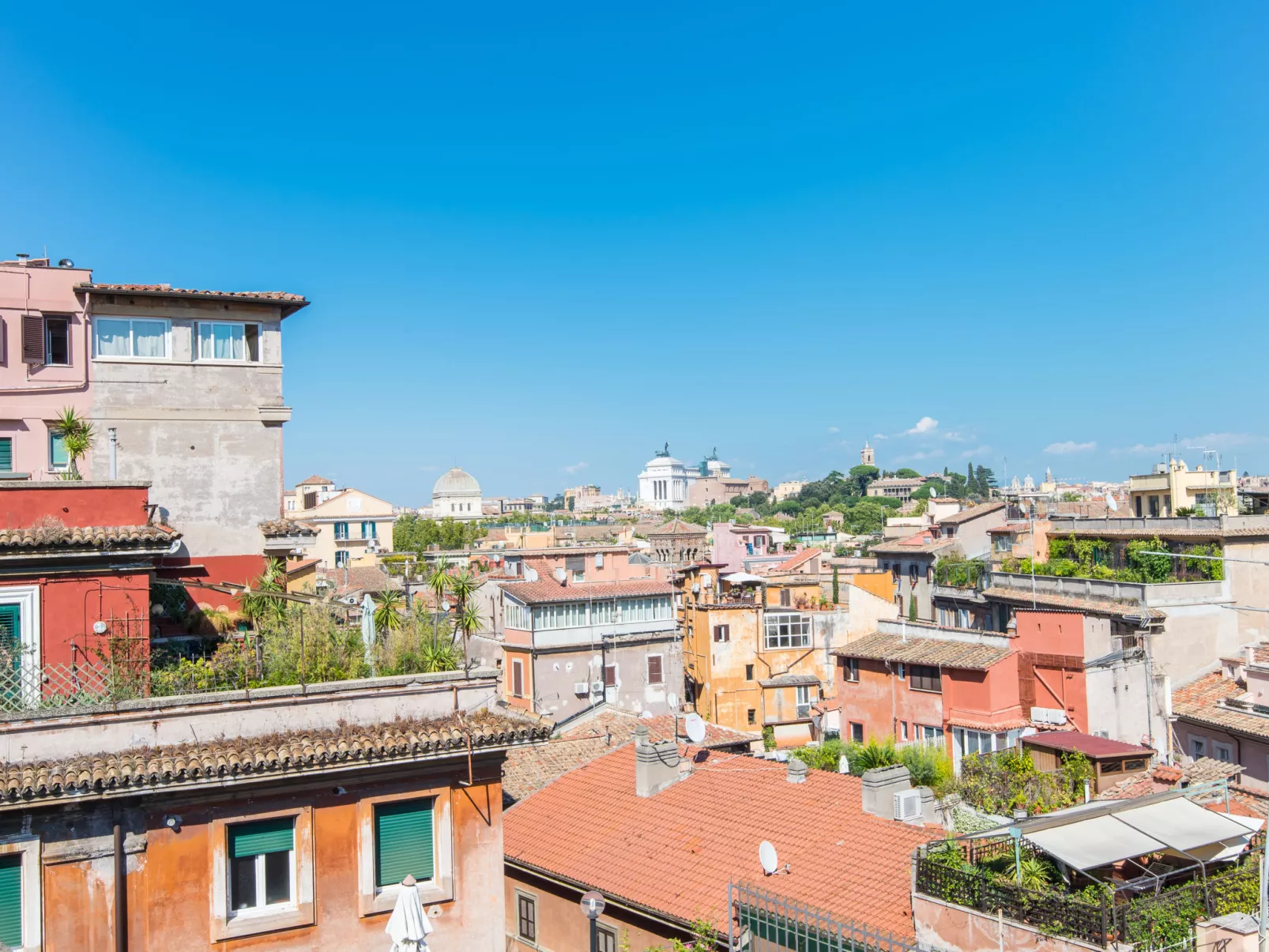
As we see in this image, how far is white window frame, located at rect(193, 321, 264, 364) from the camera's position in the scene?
1842 centimetres

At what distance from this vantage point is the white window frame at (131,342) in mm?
18000

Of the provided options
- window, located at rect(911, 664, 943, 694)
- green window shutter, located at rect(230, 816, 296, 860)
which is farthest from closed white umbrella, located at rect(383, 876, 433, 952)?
window, located at rect(911, 664, 943, 694)

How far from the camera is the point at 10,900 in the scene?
1041cm

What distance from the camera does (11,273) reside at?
1772 centimetres

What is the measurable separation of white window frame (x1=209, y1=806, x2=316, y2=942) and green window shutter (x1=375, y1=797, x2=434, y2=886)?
28.9 inches

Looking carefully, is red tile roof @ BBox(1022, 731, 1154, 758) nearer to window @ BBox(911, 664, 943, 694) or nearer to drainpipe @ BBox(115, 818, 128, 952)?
window @ BBox(911, 664, 943, 694)

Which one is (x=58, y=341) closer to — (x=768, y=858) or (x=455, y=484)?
(x=768, y=858)

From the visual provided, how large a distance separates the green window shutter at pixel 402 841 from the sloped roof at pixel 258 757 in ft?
2.41

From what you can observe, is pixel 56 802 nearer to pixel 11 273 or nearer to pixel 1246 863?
pixel 11 273

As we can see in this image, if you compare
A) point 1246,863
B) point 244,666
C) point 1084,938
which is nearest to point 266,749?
point 244,666

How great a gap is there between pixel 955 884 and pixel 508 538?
298 ft

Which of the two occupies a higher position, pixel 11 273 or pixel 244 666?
pixel 11 273

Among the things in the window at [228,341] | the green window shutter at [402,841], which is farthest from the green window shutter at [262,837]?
the window at [228,341]

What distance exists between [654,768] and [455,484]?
176 m
